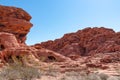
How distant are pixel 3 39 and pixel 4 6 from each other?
8457 mm

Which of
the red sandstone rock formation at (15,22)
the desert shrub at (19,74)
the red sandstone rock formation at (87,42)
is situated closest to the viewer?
the desert shrub at (19,74)

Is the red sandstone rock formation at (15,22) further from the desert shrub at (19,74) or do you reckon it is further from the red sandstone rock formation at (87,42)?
the red sandstone rock formation at (87,42)

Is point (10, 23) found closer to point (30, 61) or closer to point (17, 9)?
point (17, 9)

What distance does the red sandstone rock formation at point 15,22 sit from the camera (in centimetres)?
3358

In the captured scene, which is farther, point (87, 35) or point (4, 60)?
point (87, 35)

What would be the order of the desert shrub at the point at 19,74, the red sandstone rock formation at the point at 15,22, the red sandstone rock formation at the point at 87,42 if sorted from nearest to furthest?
the desert shrub at the point at 19,74 < the red sandstone rock formation at the point at 15,22 < the red sandstone rock formation at the point at 87,42

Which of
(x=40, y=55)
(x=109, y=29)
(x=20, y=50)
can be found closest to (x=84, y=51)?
(x=109, y=29)

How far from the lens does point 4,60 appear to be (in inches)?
1006

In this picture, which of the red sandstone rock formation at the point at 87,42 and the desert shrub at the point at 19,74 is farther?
the red sandstone rock formation at the point at 87,42

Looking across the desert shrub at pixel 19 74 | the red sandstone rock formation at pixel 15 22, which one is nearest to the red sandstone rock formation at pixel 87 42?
the red sandstone rock formation at pixel 15 22

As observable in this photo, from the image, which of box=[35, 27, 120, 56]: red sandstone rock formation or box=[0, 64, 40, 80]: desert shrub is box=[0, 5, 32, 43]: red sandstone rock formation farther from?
box=[35, 27, 120, 56]: red sandstone rock formation

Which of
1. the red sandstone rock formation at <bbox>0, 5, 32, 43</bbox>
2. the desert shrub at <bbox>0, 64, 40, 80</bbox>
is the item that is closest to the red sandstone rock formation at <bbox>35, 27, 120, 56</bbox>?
the red sandstone rock formation at <bbox>0, 5, 32, 43</bbox>

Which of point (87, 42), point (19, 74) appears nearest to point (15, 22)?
point (19, 74)

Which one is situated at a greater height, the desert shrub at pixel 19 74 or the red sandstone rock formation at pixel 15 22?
the red sandstone rock formation at pixel 15 22
